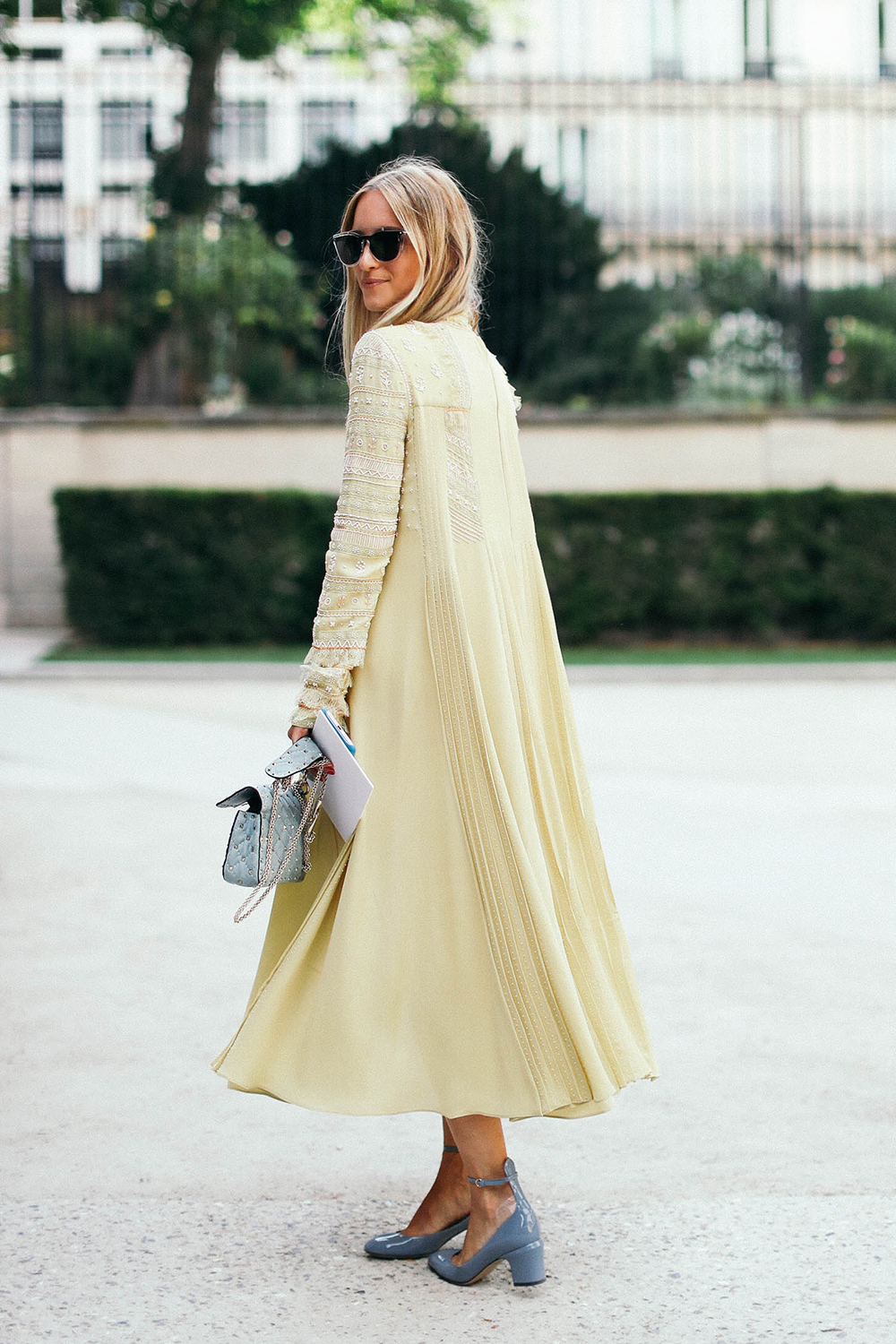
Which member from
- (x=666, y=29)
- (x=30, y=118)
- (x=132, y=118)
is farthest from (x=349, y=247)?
(x=666, y=29)

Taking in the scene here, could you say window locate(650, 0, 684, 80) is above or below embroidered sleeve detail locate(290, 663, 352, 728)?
above

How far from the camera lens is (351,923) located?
8.70 ft

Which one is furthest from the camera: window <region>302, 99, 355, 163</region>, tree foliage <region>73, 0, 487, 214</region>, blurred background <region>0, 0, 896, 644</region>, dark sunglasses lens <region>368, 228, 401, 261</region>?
window <region>302, 99, 355, 163</region>

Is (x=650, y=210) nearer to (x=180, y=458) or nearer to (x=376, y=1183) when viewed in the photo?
(x=180, y=458)

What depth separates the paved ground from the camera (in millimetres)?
2580

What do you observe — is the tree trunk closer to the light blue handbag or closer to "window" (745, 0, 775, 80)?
the light blue handbag

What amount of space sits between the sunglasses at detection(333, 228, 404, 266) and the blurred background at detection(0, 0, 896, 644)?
514 inches

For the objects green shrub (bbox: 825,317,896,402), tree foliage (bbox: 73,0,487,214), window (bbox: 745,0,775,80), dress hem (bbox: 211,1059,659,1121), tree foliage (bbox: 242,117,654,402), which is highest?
window (bbox: 745,0,775,80)

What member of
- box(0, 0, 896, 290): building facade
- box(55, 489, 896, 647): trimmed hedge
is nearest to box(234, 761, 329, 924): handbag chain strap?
box(55, 489, 896, 647): trimmed hedge

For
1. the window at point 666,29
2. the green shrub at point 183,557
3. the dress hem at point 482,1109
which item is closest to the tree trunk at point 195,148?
the green shrub at point 183,557

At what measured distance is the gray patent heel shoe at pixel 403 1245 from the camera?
2.79 m

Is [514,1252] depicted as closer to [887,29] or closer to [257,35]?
[257,35]

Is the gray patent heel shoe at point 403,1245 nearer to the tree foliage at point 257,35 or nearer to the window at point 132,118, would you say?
the tree foliage at point 257,35

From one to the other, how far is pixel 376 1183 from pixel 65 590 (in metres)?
13.4
